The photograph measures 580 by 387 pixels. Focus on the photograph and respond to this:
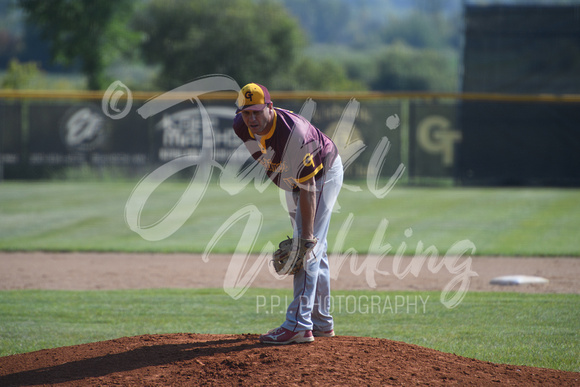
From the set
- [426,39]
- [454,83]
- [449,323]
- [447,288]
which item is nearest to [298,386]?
[449,323]

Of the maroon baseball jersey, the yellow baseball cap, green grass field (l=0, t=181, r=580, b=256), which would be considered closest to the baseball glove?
the maroon baseball jersey

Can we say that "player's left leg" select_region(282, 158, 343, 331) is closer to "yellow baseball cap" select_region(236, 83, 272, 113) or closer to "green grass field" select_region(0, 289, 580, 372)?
"yellow baseball cap" select_region(236, 83, 272, 113)

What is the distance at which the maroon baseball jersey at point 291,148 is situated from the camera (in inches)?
158

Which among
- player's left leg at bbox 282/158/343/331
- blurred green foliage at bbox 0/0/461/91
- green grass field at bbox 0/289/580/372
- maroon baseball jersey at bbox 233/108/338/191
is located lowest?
green grass field at bbox 0/289/580/372

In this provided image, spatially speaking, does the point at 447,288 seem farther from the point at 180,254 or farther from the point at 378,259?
the point at 180,254

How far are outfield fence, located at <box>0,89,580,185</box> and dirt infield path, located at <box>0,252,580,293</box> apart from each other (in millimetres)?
→ 7904

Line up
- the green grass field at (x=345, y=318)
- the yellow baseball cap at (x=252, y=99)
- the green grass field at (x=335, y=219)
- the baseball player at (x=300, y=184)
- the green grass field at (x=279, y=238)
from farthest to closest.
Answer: the green grass field at (x=335, y=219) → the green grass field at (x=279, y=238) → the green grass field at (x=345, y=318) → the baseball player at (x=300, y=184) → the yellow baseball cap at (x=252, y=99)

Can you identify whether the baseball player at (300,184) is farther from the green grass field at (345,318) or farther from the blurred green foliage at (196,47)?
the blurred green foliage at (196,47)

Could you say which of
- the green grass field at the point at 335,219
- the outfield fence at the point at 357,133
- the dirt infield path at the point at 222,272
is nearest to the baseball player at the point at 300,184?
the dirt infield path at the point at 222,272

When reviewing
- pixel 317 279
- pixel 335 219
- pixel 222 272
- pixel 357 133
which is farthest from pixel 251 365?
pixel 357 133

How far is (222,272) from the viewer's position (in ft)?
26.7

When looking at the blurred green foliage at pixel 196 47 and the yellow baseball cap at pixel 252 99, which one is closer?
the yellow baseball cap at pixel 252 99

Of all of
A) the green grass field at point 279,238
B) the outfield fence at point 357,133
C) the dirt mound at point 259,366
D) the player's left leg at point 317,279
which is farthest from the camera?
the outfield fence at point 357,133

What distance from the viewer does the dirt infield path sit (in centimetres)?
736
